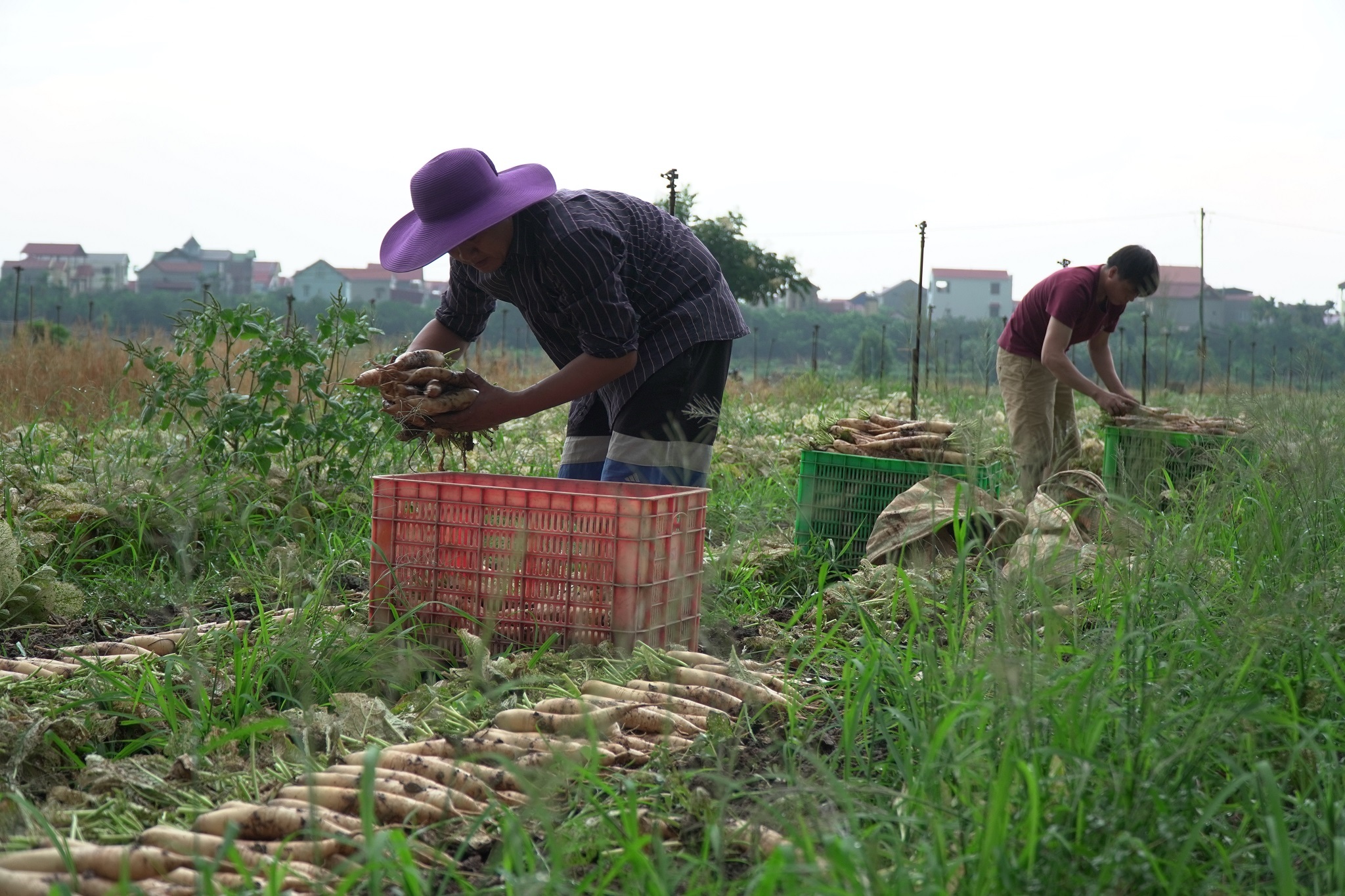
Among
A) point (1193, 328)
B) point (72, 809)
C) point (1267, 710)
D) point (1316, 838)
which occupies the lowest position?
point (72, 809)

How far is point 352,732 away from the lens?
2006 mm

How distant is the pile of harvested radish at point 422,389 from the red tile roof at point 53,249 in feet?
276

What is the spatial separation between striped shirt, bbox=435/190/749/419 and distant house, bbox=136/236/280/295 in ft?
209

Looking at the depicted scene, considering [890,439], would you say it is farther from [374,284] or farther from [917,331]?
[374,284]

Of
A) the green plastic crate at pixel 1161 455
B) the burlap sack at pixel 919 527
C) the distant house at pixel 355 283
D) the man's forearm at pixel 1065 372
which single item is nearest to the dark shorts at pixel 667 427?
the burlap sack at pixel 919 527

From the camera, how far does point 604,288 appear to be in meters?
2.73

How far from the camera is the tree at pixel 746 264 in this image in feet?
63.0

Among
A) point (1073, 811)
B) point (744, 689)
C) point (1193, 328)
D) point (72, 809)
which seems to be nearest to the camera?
point (1073, 811)

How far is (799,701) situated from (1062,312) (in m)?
3.28

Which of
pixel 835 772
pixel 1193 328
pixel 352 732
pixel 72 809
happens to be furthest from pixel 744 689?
pixel 1193 328

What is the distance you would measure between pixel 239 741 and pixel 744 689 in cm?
98

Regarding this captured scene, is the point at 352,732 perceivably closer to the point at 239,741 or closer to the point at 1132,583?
the point at 239,741

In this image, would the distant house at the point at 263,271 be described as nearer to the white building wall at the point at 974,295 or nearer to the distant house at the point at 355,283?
the distant house at the point at 355,283

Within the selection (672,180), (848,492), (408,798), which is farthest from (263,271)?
(408,798)
